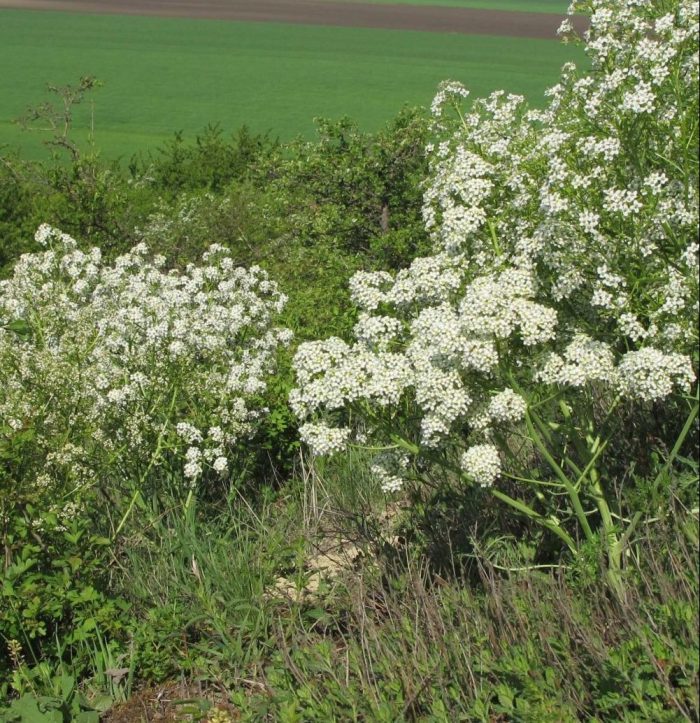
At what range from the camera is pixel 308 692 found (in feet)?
14.8

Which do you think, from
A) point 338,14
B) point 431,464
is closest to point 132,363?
point 431,464

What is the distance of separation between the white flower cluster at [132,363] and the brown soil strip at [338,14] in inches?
2342

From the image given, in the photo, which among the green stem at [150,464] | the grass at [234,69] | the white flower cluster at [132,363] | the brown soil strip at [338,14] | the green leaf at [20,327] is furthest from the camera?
the brown soil strip at [338,14]

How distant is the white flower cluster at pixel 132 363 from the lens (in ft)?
20.5

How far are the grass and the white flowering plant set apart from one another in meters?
21.5

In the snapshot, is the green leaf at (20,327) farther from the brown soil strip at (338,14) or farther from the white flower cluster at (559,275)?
the brown soil strip at (338,14)

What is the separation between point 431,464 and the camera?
571cm

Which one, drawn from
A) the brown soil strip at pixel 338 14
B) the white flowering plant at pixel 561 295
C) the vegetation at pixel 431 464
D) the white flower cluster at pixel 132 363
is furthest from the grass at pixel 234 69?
the white flowering plant at pixel 561 295

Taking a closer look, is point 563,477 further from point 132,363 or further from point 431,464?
point 132,363

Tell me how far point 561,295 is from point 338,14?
7226cm

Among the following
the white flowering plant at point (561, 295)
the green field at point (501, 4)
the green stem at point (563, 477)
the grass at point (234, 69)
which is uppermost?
the green field at point (501, 4)

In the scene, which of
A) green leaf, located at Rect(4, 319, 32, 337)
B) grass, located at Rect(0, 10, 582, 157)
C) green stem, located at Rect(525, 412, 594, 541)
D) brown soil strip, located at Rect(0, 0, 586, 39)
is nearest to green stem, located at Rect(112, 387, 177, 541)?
green leaf, located at Rect(4, 319, 32, 337)

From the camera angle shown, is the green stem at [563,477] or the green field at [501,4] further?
the green field at [501,4]

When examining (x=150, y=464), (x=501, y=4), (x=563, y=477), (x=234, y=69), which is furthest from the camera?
(x=501, y=4)
